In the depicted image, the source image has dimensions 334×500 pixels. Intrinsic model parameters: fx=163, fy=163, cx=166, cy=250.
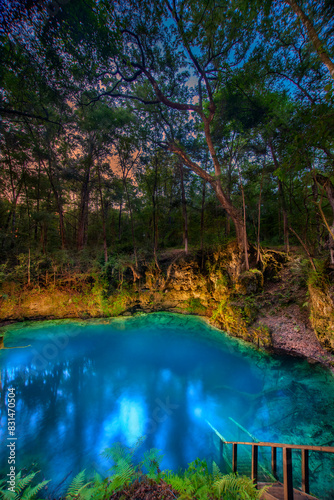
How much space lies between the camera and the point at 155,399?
4.99 meters

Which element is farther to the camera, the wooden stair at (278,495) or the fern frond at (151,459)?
the fern frond at (151,459)

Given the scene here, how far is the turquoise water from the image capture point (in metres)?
3.68

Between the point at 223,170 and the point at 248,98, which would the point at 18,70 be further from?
the point at 223,170

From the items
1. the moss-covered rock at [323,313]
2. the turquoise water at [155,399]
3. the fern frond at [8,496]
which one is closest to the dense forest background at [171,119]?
the moss-covered rock at [323,313]

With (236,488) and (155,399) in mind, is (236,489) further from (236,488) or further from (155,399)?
(155,399)

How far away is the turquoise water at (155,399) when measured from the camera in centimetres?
368

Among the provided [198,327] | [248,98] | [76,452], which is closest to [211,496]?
[76,452]

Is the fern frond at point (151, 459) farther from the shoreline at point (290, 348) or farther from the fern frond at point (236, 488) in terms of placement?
the shoreline at point (290, 348)


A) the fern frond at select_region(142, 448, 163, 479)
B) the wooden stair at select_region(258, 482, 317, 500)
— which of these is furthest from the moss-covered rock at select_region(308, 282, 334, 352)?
the fern frond at select_region(142, 448, 163, 479)

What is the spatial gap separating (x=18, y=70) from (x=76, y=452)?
10771 mm

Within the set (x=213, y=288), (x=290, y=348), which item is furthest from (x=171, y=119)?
(x=290, y=348)

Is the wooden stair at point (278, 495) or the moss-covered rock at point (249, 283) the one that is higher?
the moss-covered rock at point (249, 283)

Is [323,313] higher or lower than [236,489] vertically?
higher

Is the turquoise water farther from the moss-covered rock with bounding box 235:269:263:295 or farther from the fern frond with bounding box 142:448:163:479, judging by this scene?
the moss-covered rock with bounding box 235:269:263:295
